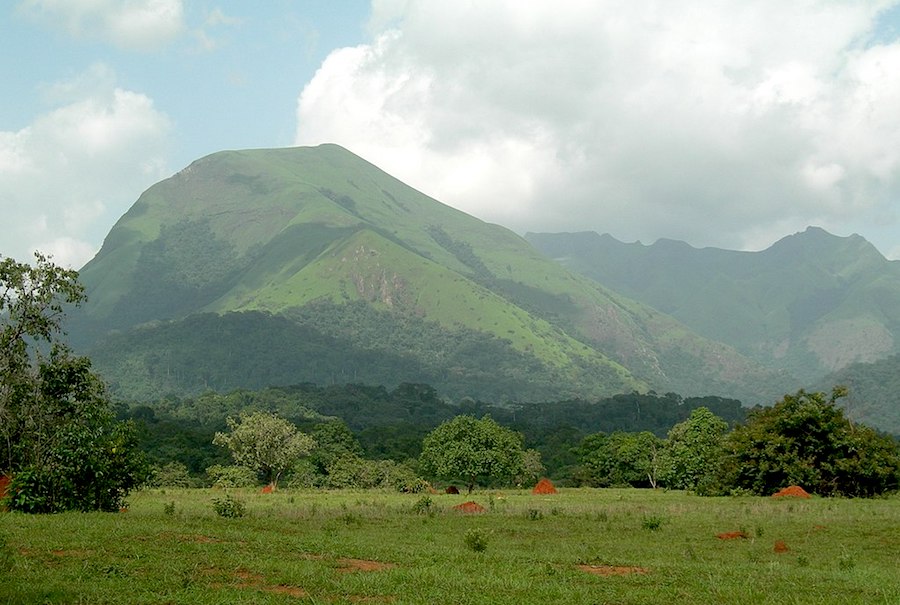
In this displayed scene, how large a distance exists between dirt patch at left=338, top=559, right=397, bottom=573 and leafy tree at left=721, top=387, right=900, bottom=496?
42248 millimetres

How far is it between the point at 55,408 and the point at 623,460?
71.1 meters

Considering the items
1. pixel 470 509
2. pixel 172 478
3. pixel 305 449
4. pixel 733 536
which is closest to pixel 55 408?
pixel 470 509

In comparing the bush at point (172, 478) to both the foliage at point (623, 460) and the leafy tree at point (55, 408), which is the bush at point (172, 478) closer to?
the foliage at point (623, 460)

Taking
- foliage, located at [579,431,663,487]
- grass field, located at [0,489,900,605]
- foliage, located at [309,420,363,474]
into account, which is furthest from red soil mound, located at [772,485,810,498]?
foliage, located at [309,420,363,474]

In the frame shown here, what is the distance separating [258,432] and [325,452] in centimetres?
2503

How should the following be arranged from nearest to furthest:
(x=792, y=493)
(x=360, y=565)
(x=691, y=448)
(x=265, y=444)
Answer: (x=360, y=565)
(x=792, y=493)
(x=265, y=444)
(x=691, y=448)

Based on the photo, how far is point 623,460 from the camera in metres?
96.0

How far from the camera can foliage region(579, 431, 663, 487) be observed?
306 feet

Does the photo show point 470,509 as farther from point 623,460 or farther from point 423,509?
point 623,460

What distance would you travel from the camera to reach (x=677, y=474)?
83.2 metres

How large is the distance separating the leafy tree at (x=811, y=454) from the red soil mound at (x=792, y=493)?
230cm

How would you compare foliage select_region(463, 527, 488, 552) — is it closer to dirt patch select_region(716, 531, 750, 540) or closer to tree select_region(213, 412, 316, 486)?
dirt patch select_region(716, 531, 750, 540)

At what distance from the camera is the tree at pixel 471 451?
7781 centimetres

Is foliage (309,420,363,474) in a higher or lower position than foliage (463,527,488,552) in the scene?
lower
